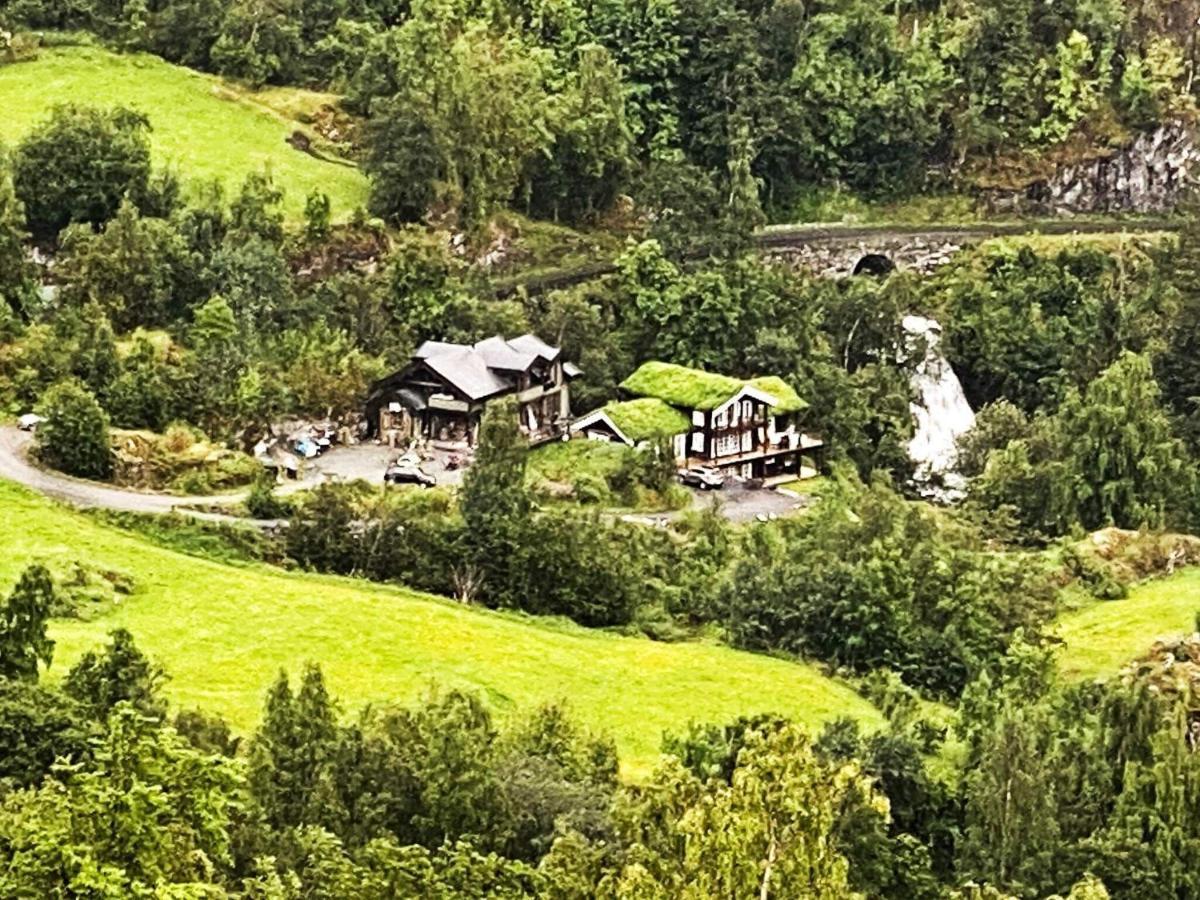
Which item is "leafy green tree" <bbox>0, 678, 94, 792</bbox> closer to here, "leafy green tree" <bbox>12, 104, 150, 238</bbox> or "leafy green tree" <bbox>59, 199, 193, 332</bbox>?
"leafy green tree" <bbox>59, 199, 193, 332</bbox>

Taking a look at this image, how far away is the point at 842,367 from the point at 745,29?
1917 cm

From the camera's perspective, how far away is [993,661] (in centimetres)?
4125

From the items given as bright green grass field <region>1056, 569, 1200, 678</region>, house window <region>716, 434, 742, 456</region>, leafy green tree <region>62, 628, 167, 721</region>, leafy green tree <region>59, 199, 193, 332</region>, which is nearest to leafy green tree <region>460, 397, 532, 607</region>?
bright green grass field <region>1056, 569, 1200, 678</region>

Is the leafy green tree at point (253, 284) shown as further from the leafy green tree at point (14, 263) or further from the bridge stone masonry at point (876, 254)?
the bridge stone masonry at point (876, 254)

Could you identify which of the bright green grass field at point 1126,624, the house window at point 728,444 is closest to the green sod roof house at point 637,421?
the house window at point 728,444

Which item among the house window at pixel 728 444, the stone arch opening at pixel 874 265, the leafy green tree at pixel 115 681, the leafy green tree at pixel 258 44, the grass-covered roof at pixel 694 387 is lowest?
the leafy green tree at pixel 115 681

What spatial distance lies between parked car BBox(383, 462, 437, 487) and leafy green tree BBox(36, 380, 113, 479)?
26.8 feet

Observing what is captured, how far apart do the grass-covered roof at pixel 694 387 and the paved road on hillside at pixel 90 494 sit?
56.7ft

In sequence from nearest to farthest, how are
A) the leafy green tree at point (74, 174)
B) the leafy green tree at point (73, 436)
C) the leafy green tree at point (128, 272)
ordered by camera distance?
the leafy green tree at point (73, 436)
the leafy green tree at point (128, 272)
the leafy green tree at point (74, 174)

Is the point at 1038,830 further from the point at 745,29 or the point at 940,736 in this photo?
the point at 745,29

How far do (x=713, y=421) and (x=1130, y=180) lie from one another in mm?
33057

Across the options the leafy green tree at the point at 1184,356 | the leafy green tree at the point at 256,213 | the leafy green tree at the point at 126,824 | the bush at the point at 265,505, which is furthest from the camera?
the leafy green tree at the point at 256,213

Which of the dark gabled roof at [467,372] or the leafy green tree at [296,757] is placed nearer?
the leafy green tree at [296,757]

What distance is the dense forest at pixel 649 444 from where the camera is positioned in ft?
72.3
